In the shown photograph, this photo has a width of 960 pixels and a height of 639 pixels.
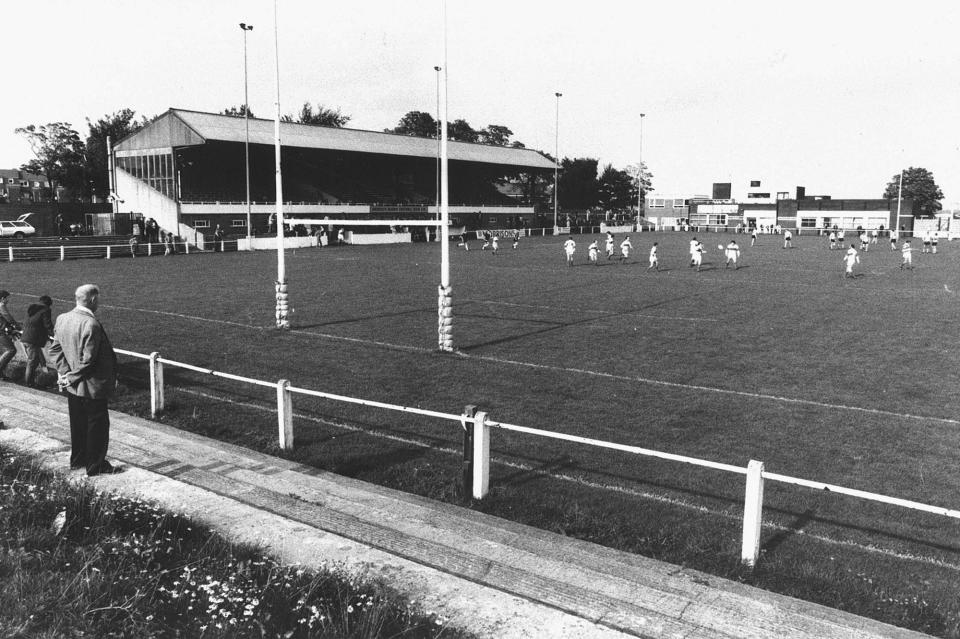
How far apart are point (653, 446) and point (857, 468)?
2624mm

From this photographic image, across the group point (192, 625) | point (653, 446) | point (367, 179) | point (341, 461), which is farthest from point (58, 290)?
point (367, 179)

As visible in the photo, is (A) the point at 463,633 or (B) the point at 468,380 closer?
(A) the point at 463,633

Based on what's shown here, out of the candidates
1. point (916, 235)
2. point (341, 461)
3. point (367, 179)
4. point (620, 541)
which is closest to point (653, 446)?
point (620, 541)

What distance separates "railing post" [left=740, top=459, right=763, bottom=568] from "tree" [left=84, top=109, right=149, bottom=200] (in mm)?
88873

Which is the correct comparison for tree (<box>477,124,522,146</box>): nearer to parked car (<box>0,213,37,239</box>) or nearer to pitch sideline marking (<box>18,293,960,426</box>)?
parked car (<box>0,213,37,239</box>)

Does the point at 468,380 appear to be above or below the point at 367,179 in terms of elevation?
below

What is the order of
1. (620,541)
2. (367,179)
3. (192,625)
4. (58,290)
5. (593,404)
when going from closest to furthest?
(192,625)
(620,541)
(593,404)
(58,290)
(367,179)

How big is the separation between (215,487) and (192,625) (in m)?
3.29

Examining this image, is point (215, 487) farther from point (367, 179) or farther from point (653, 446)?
point (367, 179)

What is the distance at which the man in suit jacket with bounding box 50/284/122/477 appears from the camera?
8.27 meters

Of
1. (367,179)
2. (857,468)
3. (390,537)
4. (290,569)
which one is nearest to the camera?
(290,569)

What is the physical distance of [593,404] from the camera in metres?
13.2

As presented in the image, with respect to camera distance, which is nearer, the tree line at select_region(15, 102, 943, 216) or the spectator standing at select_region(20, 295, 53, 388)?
the spectator standing at select_region(20, 295, 53, 388)

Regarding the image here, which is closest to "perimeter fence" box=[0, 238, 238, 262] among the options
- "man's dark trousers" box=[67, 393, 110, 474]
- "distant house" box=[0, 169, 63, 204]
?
"man's dark trousers" box=[67, 393, 110, 474]
